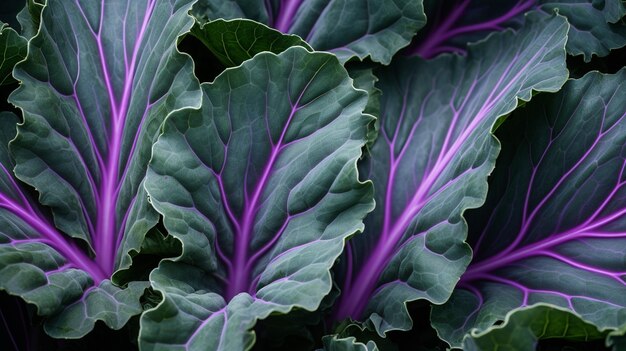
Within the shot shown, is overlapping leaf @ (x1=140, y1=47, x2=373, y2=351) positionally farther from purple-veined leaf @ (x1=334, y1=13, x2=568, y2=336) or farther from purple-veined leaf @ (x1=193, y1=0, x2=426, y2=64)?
purple-veined leaf @ (x1=193, y1=0, x2=426, y2=64)

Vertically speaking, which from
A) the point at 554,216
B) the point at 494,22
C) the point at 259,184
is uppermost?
the point at 494,22

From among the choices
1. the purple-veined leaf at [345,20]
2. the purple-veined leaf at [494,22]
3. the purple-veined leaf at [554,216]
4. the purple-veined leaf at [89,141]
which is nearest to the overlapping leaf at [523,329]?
the purple-veined leaf at [554,216]

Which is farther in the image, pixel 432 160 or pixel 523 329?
pixel 432 160

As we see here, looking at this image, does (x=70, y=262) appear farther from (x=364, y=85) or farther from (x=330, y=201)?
(x=364, y=85)

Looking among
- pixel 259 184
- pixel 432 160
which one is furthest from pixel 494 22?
pixel 259 184

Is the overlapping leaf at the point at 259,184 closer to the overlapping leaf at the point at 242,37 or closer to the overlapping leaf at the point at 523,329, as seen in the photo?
the overlapping leaf at the point at 242,37

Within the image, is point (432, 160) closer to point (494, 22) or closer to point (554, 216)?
point (554, 216)

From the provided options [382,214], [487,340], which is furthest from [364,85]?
[487,340]

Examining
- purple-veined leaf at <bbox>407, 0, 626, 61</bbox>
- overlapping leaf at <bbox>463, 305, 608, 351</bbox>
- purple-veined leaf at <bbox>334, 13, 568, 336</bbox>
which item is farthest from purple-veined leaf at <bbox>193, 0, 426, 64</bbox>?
overlapping leaf at <bbox>463, 305, 608, 351</bbox>
